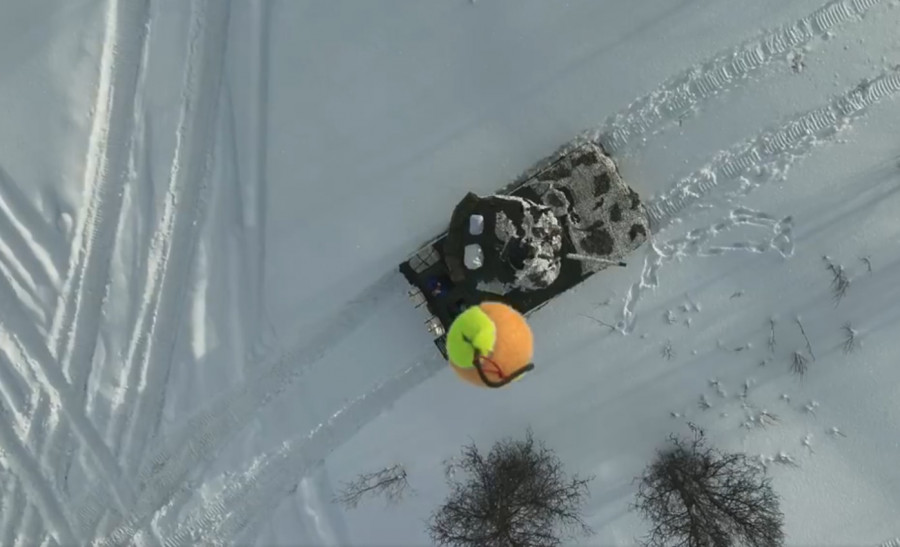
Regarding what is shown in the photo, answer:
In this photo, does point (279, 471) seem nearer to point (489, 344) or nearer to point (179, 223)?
point (179, 223)

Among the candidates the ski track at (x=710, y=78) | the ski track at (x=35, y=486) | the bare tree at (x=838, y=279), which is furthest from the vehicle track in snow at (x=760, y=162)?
the ski track at (x=35, y=486)

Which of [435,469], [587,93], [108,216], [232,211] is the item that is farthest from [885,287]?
[108,216]

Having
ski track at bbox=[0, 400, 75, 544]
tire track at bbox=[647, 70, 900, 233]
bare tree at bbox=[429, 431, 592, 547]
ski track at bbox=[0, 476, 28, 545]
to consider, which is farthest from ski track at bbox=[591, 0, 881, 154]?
ski track at bbox=[0, 476, 28, 545]

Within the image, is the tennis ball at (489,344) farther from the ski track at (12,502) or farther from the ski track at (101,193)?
the ski track at (12,502)

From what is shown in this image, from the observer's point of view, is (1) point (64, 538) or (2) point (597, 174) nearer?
(2) point (597, 174)

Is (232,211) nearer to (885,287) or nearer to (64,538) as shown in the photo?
(64,538)

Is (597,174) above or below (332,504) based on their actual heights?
above
